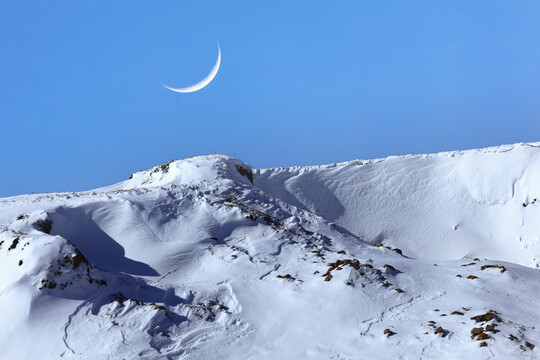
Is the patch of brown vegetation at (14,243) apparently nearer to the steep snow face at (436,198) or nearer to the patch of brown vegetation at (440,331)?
the patch of brown vegetation at (440,331)

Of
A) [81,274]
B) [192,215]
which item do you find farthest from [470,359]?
[192,215]

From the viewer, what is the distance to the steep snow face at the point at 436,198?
1842cm

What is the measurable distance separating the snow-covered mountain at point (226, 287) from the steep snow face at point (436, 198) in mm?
5621

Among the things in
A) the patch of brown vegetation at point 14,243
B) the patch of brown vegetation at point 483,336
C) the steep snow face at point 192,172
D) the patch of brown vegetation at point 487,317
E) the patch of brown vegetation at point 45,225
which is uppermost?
the steep snow face at point 192,172

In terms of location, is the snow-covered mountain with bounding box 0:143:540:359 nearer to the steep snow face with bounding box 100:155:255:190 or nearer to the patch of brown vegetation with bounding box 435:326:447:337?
the patch of brown vegetation with bounding box 435:326:447:337

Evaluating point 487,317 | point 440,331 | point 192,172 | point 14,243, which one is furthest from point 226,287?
point 192,172

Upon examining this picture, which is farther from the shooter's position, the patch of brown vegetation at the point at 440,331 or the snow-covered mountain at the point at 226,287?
the snow-covered mountain at the point at 226,287

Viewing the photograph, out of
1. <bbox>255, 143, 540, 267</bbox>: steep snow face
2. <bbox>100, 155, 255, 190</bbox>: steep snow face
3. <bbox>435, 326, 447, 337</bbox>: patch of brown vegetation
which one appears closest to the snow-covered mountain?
<bbox>435, 326, 447, 337</bbox>: patch of brown vegetation

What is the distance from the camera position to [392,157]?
73.7 ft

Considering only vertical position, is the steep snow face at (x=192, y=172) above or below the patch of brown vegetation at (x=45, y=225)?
above

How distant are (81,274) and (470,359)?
620cm

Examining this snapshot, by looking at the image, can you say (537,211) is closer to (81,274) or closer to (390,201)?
(390,201)

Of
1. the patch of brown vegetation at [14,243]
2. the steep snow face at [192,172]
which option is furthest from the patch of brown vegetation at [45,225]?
the steep snow face at [192,172]

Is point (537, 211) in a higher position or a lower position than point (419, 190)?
lower
